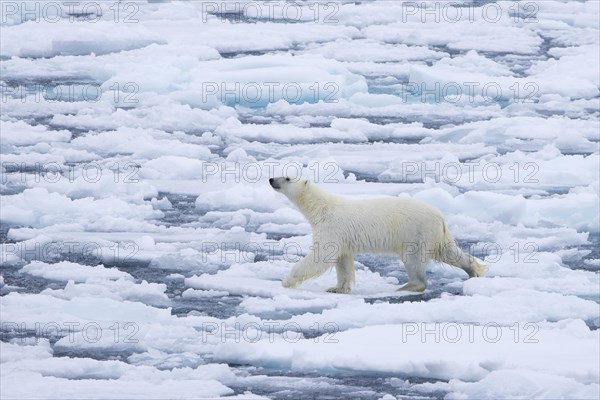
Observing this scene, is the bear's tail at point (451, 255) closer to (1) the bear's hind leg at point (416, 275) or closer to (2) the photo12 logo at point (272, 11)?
(1) the bear's hind leg at point (416, 275)

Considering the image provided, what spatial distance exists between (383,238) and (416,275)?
281 mm

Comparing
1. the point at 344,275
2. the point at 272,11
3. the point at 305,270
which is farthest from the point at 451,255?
the point at 272,11

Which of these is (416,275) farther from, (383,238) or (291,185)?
(291,185)

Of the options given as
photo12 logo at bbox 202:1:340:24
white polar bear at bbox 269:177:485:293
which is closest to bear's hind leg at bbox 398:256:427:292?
white polar bear at bbox 269:177:485:293

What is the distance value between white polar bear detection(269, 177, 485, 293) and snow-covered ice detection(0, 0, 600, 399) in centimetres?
16

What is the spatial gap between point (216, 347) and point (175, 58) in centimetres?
767

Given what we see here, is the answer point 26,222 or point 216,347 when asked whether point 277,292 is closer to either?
point 216,347

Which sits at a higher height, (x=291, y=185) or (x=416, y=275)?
(x=291, y=185)

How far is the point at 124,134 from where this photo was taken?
10.8 metres

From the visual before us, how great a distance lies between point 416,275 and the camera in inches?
273

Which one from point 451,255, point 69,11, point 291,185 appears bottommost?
point 451,255

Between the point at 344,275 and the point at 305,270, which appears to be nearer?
the point at 305,270

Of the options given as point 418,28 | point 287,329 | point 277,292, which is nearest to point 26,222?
point 277,292

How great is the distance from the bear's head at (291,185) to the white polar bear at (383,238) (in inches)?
6.9
